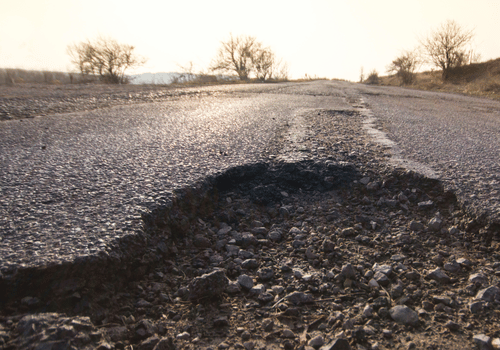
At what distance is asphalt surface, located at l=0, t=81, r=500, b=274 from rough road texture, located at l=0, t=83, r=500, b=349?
0.02m

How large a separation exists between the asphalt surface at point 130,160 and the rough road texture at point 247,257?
0.02m

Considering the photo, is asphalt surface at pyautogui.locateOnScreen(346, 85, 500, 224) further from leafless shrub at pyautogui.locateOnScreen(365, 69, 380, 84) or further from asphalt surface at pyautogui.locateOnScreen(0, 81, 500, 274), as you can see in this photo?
leafless shrub at pyautogui.locateOnScreen(365, 69, 380, 84)

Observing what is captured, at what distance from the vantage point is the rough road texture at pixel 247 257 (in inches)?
36.0

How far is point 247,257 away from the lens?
1.31 m

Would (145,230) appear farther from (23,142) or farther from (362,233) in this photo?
(23,142)

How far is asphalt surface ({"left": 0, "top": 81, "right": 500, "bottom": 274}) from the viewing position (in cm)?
117

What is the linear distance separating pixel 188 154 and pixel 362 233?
52.1 inches

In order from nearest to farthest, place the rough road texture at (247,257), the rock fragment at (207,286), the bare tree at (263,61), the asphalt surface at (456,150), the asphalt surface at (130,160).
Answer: the rough road texture at (247,257)
the rock fragment at (207,286)
the asphalt surface at (130,160)
the asphalt surface at (456,150)
the bare tree at (263,61)

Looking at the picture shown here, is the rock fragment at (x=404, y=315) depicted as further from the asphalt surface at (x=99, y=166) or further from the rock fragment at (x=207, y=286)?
the asphalt surface at (x=99, y=166)

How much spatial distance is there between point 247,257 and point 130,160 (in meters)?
1.15

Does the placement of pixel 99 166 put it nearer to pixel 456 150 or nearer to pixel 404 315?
pixel 404 315

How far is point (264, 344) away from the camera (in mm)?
907


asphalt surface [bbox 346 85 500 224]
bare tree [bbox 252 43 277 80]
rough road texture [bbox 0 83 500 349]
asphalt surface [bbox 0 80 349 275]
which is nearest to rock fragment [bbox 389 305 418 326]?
rough road texture [bbox 0 83 500 349]

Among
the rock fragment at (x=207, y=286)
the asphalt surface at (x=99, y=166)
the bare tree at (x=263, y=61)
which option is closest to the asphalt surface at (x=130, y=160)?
the asphalt surface at (x=99, y=166)
